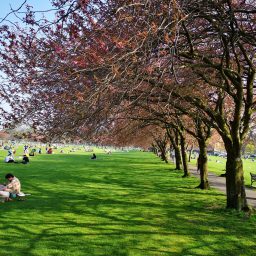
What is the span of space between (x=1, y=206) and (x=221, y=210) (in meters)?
8.24

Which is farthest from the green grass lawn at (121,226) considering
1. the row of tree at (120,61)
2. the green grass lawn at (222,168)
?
the green grass lawn at (222,168)

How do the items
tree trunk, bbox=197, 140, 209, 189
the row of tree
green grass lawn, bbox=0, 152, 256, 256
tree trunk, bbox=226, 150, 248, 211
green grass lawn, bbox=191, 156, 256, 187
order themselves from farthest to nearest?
1. green grass lawn, bbox=191, 156, 256, 187
2. tree trunk, bbox=197, 140, 209, 189
3. tree trunk, bbox=226, 150, 248, 211
4. green grass lawn, bbox=0, 152, 256, 256
5. the row of tree

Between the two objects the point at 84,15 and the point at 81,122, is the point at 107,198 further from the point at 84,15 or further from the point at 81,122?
the point at 84,15

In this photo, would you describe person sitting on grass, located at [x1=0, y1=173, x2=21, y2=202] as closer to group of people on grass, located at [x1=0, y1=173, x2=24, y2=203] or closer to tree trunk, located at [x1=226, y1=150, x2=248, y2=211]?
group of people on grass, located at [x1=0, y1=173, x2=24, y2=203]

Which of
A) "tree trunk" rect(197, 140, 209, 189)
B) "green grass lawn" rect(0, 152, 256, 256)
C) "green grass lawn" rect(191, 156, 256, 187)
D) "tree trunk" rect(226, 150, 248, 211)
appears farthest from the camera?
"green grass lawn" rect(191, 156, 256, 187)

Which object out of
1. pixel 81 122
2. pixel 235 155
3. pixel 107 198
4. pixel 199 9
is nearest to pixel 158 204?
pixel 107 198

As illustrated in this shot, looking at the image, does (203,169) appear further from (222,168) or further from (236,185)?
(222,168)

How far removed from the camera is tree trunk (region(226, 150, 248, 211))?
546 inches

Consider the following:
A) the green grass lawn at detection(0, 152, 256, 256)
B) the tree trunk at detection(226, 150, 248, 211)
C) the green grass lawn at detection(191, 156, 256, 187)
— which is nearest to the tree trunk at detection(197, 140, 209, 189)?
the green grass lawn at detection(0, 152, 256, 256)

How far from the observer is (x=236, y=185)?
1392cm

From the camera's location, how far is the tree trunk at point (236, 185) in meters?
13.9

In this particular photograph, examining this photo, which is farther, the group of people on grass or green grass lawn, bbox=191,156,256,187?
green grass lawn, bbox=191,156,256,187

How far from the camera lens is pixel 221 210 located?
14000 mm

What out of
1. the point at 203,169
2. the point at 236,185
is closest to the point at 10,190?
the point at 236,185
